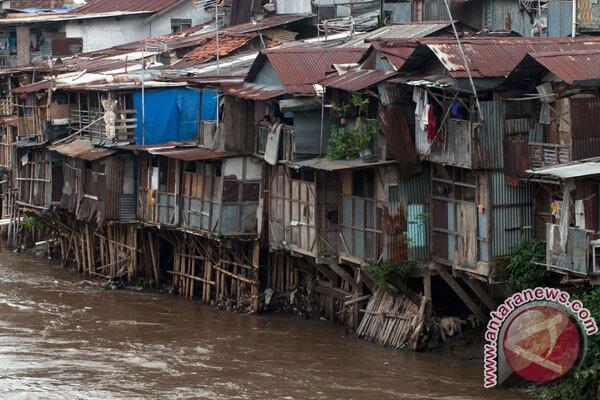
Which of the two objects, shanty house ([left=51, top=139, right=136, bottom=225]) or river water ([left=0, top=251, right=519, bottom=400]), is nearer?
river water ([left=0, top=251, right=519, bottom=400])

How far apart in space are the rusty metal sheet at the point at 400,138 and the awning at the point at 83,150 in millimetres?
10537

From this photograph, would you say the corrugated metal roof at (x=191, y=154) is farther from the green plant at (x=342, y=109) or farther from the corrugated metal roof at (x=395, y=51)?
the corrugated metal roof at (x=395, y=51)

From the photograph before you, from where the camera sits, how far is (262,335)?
3081 centimetres

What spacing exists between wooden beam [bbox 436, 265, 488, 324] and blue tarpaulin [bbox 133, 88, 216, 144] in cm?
1012

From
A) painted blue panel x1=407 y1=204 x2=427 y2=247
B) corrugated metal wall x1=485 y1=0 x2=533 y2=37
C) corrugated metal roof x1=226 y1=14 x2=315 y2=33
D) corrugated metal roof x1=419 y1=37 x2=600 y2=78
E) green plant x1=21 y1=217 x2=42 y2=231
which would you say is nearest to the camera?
corrugated metal roof x1=419 y1=37 x2=600 y2=78

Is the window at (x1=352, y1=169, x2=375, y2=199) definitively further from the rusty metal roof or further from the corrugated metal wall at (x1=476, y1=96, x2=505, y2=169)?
the corrugated metal wall at (x1=476, y1=96, x2=505, y2=169)

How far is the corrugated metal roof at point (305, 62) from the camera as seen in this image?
31.2 m

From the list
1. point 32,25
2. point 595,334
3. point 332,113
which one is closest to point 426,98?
point 332,113

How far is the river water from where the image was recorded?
2614 centimetres

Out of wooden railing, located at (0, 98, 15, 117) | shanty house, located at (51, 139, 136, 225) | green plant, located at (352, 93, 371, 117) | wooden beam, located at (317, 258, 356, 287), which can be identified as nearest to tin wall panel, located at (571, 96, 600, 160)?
green plant, located at (352, 93, 371, 117)

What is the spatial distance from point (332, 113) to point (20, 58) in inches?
901

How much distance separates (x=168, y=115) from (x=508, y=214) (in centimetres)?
1239

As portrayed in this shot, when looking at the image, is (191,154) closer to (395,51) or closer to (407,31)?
(407,31)
